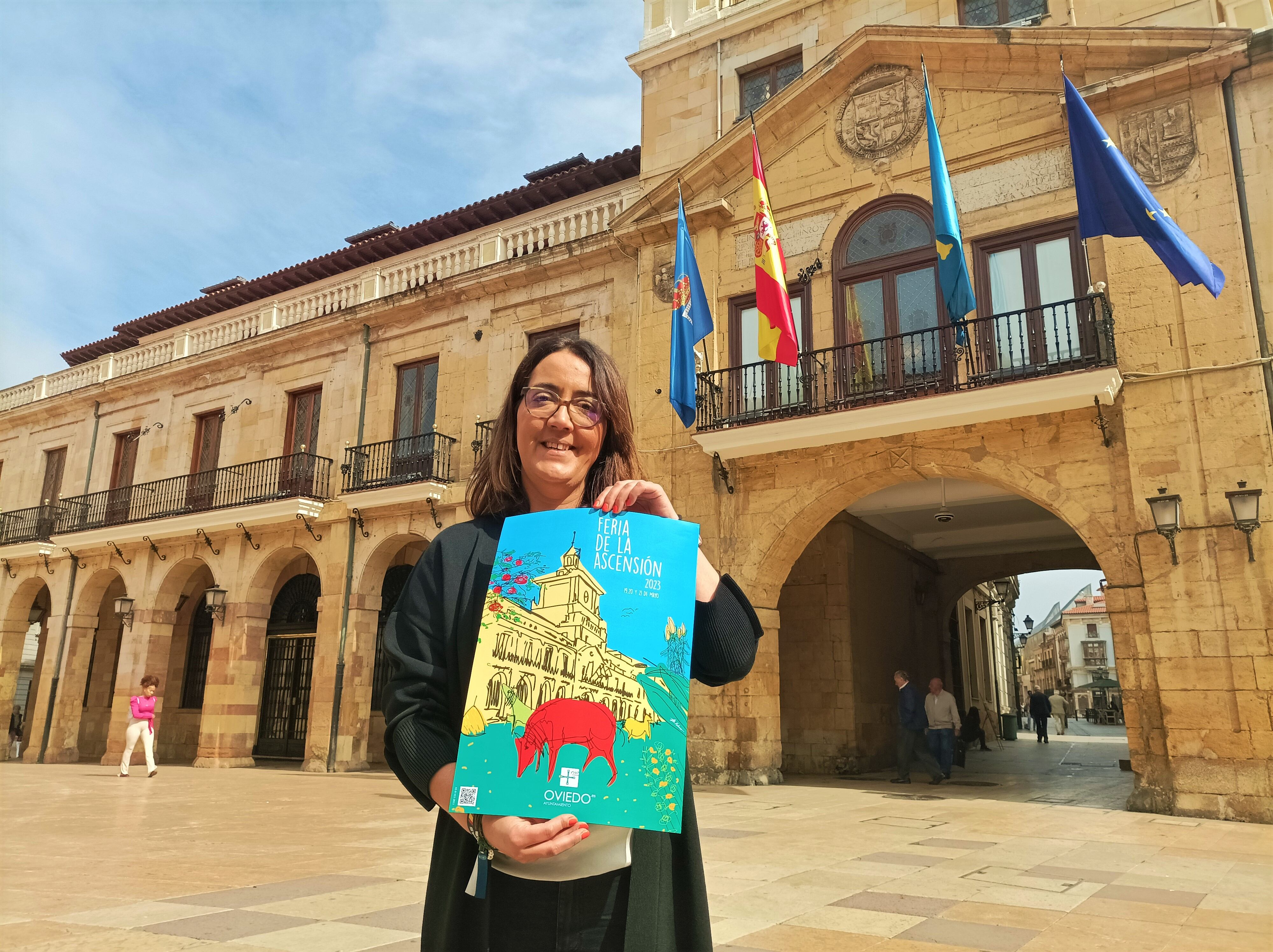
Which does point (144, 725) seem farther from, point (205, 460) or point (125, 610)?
point (205, 460)

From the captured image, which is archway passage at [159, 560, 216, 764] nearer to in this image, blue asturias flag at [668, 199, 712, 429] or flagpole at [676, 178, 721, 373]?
flagpole at [676, 178, 721, 373]

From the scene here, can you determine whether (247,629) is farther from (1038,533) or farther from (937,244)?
(1038,533)

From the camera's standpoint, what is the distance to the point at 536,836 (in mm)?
1259

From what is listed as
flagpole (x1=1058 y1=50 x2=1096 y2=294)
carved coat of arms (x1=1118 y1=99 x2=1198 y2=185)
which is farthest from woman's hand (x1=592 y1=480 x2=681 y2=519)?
carved coat of arms (x1=1118 y1=99 x2=1198 y2=185)

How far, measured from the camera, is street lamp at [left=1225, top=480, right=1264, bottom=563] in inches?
321

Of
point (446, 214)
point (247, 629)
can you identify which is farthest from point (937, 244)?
Answer: point (247, 629)

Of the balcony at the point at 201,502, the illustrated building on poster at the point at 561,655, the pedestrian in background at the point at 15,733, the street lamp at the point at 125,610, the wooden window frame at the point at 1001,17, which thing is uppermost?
the wooden window frame at the point at 1001,17

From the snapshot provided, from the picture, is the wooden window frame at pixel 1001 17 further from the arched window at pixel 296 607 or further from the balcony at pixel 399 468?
the arched window at pixel 296 607

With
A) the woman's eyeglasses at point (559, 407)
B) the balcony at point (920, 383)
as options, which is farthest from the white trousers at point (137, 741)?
the woman's eyeglasses at point (559, 407)

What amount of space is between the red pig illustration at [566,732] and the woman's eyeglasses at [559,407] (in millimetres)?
556

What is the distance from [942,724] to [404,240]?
41.7 ft

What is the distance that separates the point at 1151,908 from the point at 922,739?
11.9 m

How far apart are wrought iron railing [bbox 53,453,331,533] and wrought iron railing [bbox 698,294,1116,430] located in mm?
7824

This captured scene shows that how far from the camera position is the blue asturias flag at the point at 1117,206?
799 centimetres
